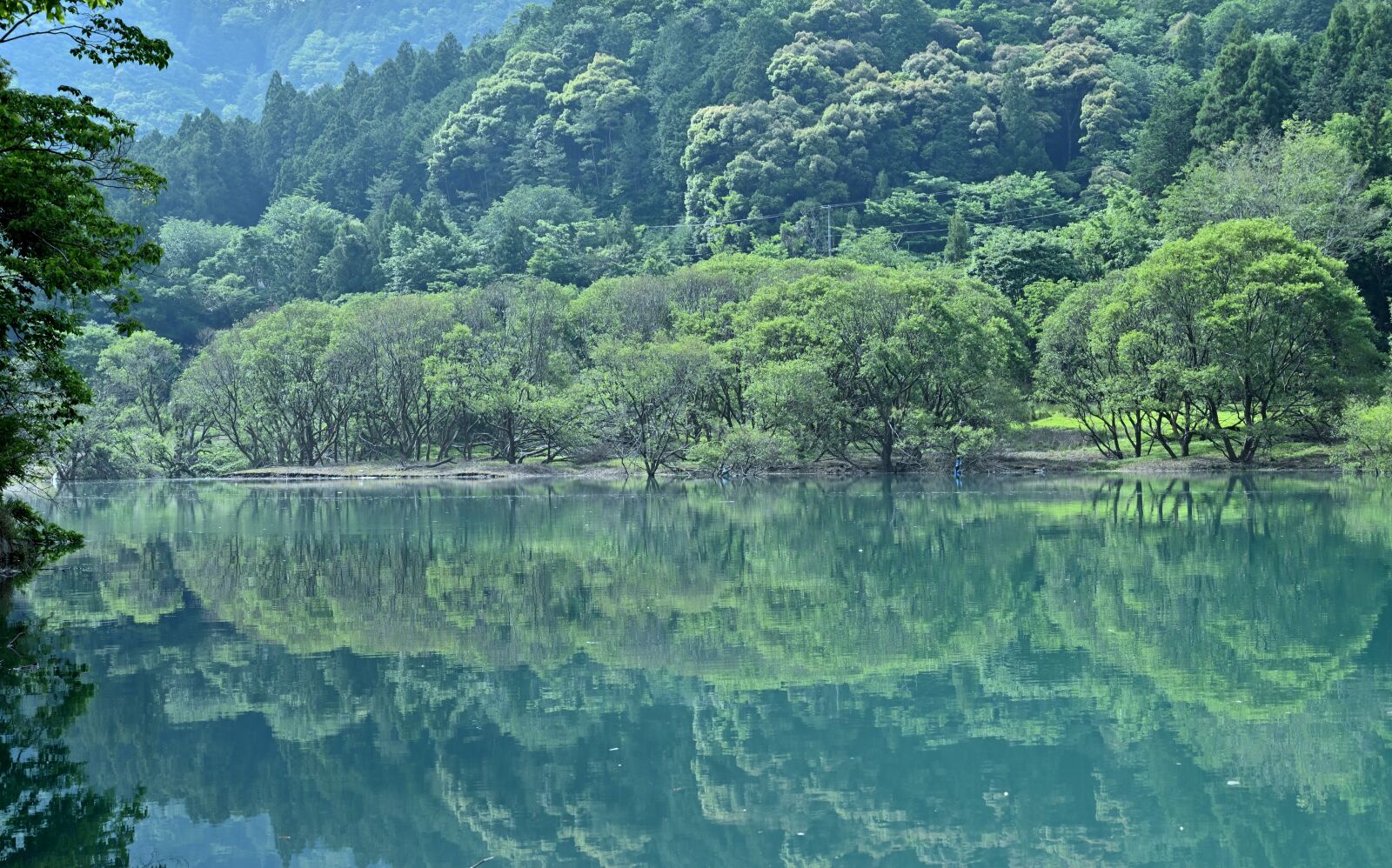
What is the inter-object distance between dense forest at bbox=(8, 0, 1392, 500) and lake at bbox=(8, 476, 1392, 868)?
585cm

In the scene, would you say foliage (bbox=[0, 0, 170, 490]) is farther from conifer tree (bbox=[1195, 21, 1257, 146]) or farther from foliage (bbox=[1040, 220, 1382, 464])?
conifer tree (bbox=[1195, 21, 1257, 146])

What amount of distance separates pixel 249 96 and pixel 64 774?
205 meters

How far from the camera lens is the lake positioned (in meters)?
9.45

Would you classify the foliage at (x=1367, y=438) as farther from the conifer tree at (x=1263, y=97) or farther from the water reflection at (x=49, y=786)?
the water reflection at (x=49, y=786)

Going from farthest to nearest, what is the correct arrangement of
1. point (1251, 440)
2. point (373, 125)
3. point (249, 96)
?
point (249, 96) < point (373, 125) < point (1251, 440)

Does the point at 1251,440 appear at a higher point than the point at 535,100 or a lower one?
lower

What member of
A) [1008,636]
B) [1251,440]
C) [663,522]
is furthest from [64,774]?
[1251,440]

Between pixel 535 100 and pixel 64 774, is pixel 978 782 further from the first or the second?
pixel 535 100

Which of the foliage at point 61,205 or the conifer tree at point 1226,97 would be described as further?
the conifer tree at point 1226,97

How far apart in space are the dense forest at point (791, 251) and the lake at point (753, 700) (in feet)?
19.2

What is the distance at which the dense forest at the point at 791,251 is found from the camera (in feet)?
175

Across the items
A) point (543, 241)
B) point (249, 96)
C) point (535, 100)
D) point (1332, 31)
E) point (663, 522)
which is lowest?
point (663, 522)

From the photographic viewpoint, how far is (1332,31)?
7219cm

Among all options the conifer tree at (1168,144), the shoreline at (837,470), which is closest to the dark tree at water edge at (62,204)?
the shoreline at (837,470)
